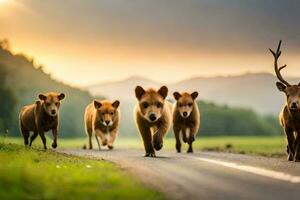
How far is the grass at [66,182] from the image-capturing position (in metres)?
13.6

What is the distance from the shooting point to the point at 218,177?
16828 millimetres

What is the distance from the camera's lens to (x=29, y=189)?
14.0m

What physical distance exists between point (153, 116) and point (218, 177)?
5.79 m

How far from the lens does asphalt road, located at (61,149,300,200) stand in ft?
45.5

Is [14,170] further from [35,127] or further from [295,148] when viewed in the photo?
[35,127]

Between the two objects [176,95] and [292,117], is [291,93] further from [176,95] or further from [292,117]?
[176,95]

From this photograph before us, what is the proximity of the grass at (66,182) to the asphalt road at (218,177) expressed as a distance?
40cm

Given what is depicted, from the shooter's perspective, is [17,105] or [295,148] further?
[17,105]

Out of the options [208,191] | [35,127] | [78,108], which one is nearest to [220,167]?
[208,191]

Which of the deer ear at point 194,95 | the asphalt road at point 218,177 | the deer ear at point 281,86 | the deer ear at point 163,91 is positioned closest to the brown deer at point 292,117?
the deer ear at point 281,86

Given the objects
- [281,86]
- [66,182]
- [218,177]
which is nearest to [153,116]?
[281,86]

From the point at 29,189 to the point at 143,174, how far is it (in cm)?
374

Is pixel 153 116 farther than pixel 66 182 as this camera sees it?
Yes

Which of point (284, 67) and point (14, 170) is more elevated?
point (284, 67)
